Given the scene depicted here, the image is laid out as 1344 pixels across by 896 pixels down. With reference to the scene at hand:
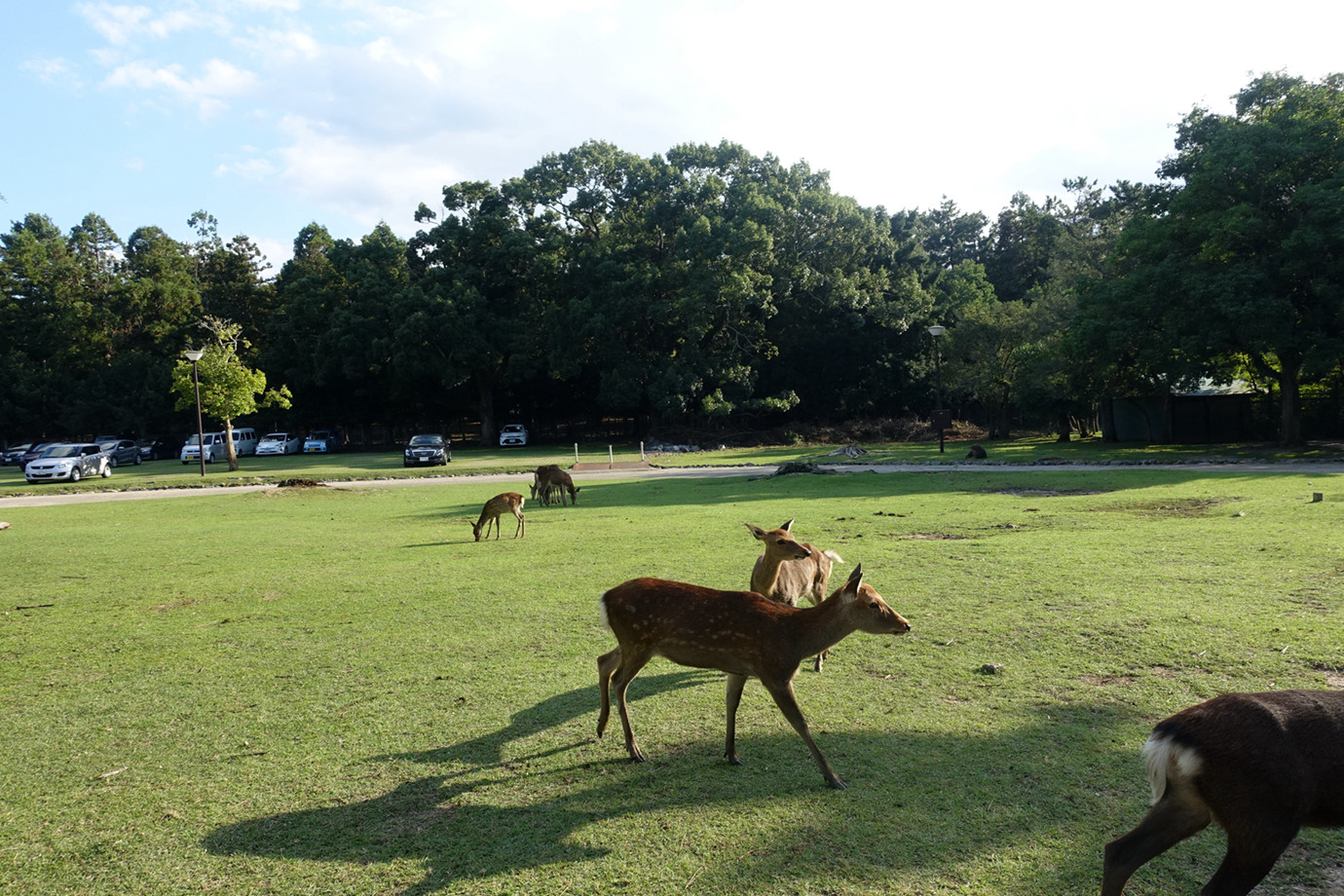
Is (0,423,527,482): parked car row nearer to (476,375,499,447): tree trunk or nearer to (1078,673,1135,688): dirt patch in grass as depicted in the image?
(476,375,499,447): tree trunk

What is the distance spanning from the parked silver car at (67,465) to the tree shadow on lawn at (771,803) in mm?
36945

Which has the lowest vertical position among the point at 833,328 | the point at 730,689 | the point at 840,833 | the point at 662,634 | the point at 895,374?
the point at 840,833

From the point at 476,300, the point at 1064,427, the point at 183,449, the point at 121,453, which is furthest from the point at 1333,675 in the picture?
the point at 183,449

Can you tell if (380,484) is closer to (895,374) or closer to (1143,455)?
(1143,455)

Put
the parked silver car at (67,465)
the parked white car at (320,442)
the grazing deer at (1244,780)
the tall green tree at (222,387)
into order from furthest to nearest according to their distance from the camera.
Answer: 1. the parked white car at (320,442)
2. the tall green tree at (222,387)
3. the parked silver car at (67,465)
4. the grazing deer at (1244,780)

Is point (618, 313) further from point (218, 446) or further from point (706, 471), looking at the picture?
point (218, 446)

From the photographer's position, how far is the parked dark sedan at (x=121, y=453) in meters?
47.8

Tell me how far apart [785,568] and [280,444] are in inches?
2204

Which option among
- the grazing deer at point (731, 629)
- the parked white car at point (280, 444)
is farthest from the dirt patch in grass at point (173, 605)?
the parked white car at point (280, 444)

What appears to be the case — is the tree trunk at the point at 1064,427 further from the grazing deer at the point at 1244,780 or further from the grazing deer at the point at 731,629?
the grazing deer at the point at 1244,780

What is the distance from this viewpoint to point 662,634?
5.02m

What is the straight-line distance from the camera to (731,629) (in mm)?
4914

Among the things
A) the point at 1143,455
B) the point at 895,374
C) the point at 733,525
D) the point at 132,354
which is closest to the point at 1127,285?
the point at 1143,455

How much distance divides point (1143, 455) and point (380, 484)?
83.4ft
